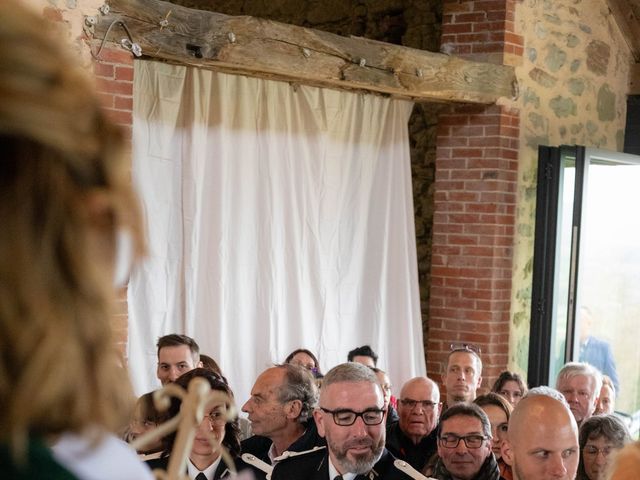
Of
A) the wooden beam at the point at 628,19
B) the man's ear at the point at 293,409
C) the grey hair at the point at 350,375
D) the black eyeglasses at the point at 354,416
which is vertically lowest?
the man's ear at the point at 293,409

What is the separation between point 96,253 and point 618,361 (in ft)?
20.7

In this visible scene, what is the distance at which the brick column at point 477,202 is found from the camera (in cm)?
592

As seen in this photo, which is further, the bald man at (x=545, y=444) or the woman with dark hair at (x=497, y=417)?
the woman with dark hair at (x=497, y=417)

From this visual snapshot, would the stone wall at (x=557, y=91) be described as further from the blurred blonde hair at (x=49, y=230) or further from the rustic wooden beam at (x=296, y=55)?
the blurred blonde hair at (x=49, y=230)

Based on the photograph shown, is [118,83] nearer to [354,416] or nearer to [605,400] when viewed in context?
[354,416]

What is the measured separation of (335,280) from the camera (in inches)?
219

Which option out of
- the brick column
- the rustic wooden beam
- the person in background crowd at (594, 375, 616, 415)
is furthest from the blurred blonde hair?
the brick column

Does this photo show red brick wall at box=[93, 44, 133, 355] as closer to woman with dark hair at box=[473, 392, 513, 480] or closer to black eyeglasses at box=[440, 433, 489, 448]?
black eyeglasses at box=[440, 433, 489, 448]

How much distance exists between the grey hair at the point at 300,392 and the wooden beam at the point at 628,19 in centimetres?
385

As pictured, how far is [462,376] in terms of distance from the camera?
4926mm

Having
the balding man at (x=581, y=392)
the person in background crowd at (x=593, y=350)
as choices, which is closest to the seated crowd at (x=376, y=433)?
the balding man at (x=581, y=392)

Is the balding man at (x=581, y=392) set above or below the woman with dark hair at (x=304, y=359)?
below

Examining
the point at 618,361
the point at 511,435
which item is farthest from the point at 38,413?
the point at 618,361

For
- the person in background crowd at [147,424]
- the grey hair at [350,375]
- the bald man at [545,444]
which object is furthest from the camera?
the grey hair at [350,375]
